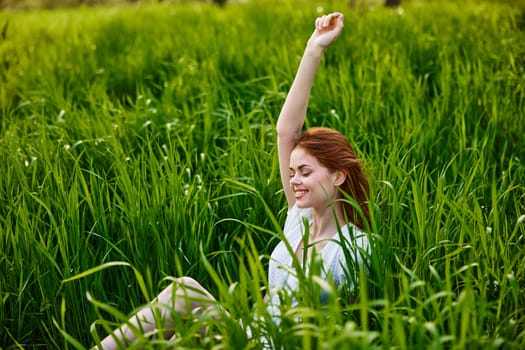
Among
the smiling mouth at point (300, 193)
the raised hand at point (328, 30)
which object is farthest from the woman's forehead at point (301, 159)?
the raised hand at point (328, 30)

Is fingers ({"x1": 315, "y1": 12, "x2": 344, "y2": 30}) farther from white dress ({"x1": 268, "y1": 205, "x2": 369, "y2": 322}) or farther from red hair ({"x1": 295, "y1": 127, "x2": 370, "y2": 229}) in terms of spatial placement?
white dress ({"x1": 268, "y1": 205, "x2": 369, "y2": 322})

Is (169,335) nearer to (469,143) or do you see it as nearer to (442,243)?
(442,243)

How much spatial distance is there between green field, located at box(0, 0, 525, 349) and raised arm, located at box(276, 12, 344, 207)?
19 centimetres

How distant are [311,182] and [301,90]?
1.27 ft

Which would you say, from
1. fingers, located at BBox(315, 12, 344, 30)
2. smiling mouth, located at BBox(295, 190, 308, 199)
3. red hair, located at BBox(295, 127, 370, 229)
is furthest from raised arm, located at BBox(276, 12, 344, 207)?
→ smiling mouth, located at BBox(295, 190, 308, 199)

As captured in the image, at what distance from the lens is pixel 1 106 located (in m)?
4.89

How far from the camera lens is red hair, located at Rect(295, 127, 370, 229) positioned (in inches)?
96.5

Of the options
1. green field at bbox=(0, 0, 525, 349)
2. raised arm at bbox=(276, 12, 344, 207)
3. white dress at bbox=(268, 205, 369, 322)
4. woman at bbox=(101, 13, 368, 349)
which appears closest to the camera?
green field at bbox=(0, 0, 525, 349)

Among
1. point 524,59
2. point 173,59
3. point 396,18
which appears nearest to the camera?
point 524,59

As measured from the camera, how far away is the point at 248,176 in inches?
123

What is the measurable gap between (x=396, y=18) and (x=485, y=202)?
4.04 m

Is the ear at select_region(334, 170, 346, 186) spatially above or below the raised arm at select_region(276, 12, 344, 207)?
below

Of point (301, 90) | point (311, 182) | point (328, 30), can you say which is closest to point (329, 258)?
point (311, 182)

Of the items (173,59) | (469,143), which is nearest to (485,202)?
(469,143)
